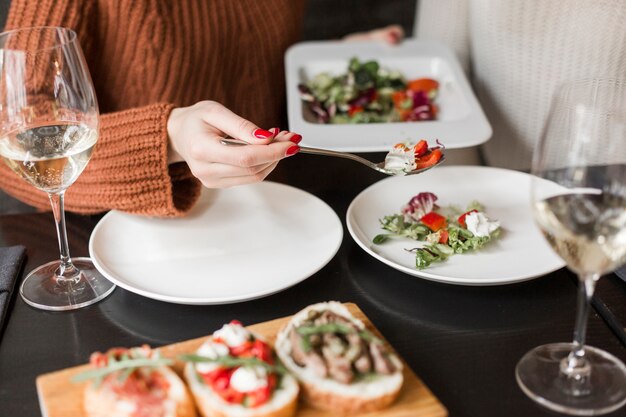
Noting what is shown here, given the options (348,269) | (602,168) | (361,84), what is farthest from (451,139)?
(602,168)

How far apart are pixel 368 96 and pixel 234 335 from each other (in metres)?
1.08

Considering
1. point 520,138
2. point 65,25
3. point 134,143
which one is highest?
point 65,25

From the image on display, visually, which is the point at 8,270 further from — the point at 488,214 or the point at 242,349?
the point at 488,214

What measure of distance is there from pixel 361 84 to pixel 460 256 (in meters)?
→ 0.82

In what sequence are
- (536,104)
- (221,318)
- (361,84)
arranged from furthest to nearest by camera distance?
(536,104) < (361,84) < (221,318)

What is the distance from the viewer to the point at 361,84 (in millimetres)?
1778

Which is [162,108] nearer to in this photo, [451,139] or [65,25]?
[65,25]

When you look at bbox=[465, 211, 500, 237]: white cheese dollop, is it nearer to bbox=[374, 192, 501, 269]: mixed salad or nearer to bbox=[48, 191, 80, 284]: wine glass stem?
bbox=[374, 192, 501, 269]: mixed salad

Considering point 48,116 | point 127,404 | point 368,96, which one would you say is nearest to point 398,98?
point 368,96

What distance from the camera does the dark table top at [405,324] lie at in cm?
81

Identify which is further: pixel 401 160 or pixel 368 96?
pixel 368 96

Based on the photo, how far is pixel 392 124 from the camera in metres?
1.50

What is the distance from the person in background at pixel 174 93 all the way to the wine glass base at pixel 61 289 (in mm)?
173

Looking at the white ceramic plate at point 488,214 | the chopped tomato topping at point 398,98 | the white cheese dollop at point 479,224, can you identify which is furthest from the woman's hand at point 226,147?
the chopped tomato topping at point 398,98
